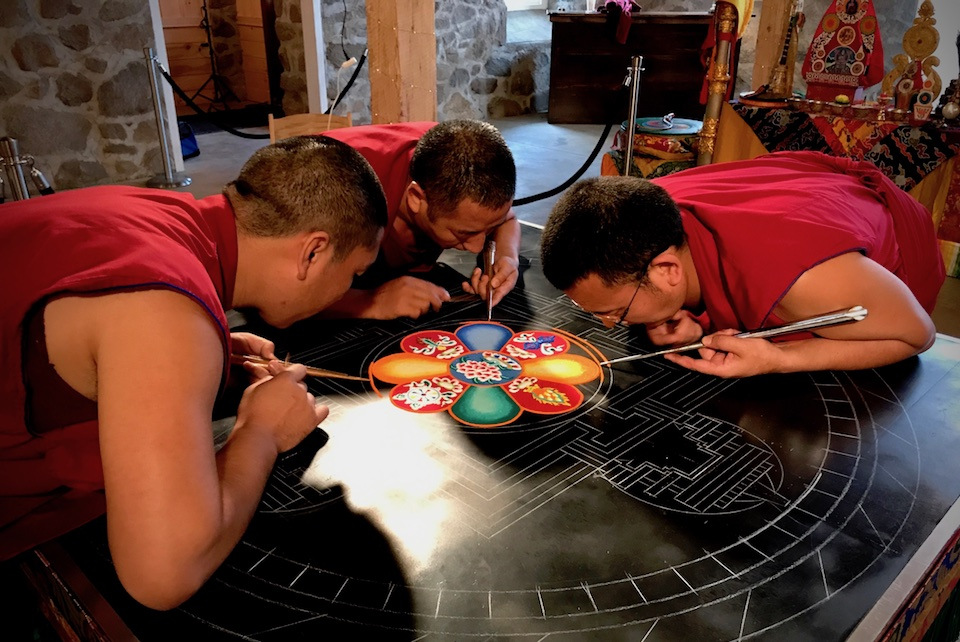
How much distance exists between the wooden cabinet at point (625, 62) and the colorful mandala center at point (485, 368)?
19.7 feet

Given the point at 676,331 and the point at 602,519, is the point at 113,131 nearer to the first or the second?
the point at 676,331

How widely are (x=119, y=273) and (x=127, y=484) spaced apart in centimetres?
27

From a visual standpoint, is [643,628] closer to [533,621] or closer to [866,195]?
[533,621]

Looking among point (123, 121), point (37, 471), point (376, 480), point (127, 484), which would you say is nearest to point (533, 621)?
point (376, 480)

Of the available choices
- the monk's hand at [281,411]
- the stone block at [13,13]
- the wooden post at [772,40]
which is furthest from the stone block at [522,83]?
the monk's hand at [281,411]

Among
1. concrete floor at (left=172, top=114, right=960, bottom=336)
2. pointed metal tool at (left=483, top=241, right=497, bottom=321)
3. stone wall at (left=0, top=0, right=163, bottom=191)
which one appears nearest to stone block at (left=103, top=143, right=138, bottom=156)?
stone wall at (left=0, top=0, right=163, bottom=191)

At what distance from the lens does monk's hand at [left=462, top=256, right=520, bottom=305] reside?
1.87 meters

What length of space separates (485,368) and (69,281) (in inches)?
32.0

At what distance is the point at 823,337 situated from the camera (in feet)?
5.15

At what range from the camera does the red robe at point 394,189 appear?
2086 mm

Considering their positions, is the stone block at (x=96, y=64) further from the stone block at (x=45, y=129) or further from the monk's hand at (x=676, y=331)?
the monk's hand at (x=676, y=331)

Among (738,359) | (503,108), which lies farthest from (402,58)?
(503,108)

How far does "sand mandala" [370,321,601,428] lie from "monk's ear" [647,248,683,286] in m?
0.21

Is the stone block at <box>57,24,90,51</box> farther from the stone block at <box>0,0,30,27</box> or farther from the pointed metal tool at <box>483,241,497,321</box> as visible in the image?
the pointed metal tool at <box>483,241,497,321</box>
